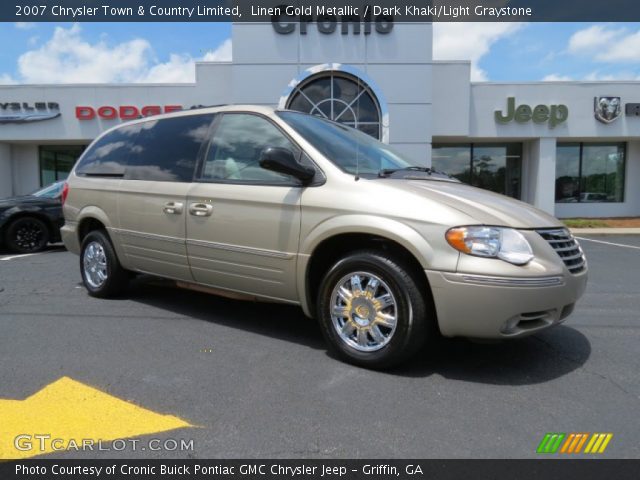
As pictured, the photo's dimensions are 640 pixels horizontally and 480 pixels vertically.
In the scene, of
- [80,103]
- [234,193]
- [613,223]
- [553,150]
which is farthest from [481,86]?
[234,193]

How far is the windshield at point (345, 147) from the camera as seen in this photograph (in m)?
3.64

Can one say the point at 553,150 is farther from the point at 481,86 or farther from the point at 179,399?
the point at 179,399

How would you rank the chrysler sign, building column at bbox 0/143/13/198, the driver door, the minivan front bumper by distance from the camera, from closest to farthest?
the minivan front bumper → the driver door → the chrysler sign → building column at bbox 0/143/13/198

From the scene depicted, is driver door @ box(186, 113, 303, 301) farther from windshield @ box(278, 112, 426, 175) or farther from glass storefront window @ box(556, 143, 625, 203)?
glass storefront window @ box(556, 143, 625, 203)

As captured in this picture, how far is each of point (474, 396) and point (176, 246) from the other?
2715 millimetres

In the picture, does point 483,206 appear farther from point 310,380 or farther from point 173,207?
point 173,207

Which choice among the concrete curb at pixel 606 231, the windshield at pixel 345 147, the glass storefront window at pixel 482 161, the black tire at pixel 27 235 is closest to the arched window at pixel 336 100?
the glass storefront window at pixel 482 161

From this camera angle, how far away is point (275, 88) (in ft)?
53.7

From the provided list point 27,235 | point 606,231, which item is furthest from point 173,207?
point 606,231

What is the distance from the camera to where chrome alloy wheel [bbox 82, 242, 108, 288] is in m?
5.15

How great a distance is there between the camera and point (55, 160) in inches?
794

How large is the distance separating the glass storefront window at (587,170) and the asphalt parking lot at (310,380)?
1643 centimetres

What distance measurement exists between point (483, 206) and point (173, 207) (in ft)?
8.45

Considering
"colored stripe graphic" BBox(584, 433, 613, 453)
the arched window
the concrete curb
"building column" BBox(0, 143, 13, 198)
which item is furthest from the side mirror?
"building column" BBox(0, 143, 13, 198)
